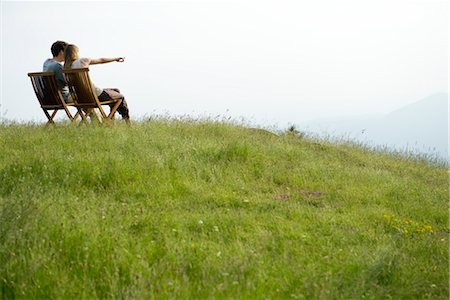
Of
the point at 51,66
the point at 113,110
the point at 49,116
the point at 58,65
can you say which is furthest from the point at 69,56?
the point at 49,116

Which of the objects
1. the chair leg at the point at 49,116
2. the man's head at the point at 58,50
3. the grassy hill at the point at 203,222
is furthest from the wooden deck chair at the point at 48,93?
the grassy hill at the point at 203,222

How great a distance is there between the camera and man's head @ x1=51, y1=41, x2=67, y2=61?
9672mm

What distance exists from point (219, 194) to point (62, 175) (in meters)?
1.87

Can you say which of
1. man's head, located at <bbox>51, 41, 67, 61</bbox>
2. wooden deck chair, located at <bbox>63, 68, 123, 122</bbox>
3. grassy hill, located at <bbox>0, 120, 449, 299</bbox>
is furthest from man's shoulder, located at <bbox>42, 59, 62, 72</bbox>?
grassy hill, located at <bbox>0, 120, 449, 299</bbox>

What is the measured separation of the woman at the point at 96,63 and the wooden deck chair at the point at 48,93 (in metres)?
0.39

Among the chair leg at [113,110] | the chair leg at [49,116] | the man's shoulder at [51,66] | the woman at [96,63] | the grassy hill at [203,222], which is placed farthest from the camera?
the chair leg at [49,116]

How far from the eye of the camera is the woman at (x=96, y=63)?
9.17m

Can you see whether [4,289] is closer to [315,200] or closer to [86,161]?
[86,161]

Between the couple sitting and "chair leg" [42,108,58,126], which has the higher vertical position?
the couple sitting

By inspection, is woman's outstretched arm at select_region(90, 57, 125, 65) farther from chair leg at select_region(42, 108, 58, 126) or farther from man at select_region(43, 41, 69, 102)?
chair leg at select_region(42, 108, 58, 126)

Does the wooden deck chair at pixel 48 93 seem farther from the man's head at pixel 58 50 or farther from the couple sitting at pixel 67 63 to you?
the man's head at pixel 58 50

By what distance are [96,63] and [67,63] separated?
53cm

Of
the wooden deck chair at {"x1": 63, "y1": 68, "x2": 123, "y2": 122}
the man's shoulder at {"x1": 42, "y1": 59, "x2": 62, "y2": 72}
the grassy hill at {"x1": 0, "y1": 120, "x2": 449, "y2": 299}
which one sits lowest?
the grassy hill at {"x1": 0, "y1": 120, "x2": 449, "y2": 299}

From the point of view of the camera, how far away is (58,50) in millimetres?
9688
